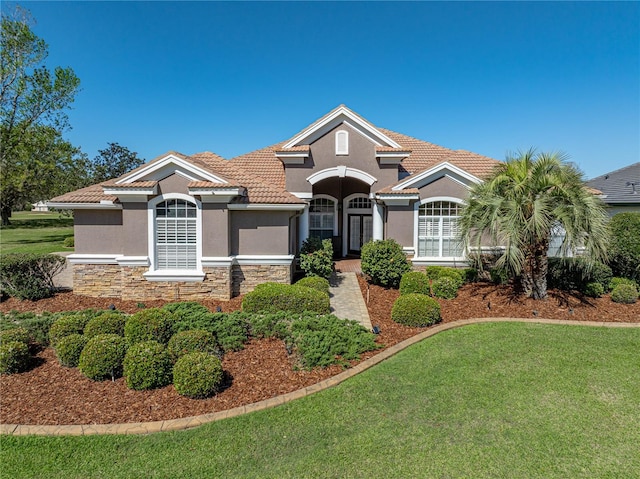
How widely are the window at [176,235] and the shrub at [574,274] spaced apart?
13.2 metres

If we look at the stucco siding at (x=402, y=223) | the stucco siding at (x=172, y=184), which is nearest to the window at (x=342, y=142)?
the stucco siding at (x=402, y=223)

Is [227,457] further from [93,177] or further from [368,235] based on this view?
[93,177]

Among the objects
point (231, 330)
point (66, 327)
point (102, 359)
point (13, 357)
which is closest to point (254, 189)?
point (231, 330)

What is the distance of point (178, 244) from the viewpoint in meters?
12.4

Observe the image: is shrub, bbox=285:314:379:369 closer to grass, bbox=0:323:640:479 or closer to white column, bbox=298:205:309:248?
grass, bbox=0:323:640:479

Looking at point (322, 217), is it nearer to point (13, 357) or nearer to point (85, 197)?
point (85, 197)

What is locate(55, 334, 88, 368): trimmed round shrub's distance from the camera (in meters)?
7.25

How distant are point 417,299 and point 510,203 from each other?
4.44m

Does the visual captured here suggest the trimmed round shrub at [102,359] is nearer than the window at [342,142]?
Yes

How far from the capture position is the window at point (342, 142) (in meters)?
16.4

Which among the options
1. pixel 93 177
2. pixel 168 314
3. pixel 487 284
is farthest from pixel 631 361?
pixel 93 177

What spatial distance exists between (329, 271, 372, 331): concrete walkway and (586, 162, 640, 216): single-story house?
63.1 ft

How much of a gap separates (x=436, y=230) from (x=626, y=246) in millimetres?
6624

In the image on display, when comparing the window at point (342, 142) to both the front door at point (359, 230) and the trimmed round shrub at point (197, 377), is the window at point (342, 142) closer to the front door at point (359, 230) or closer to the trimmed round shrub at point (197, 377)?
the front door at point (359, 230)
